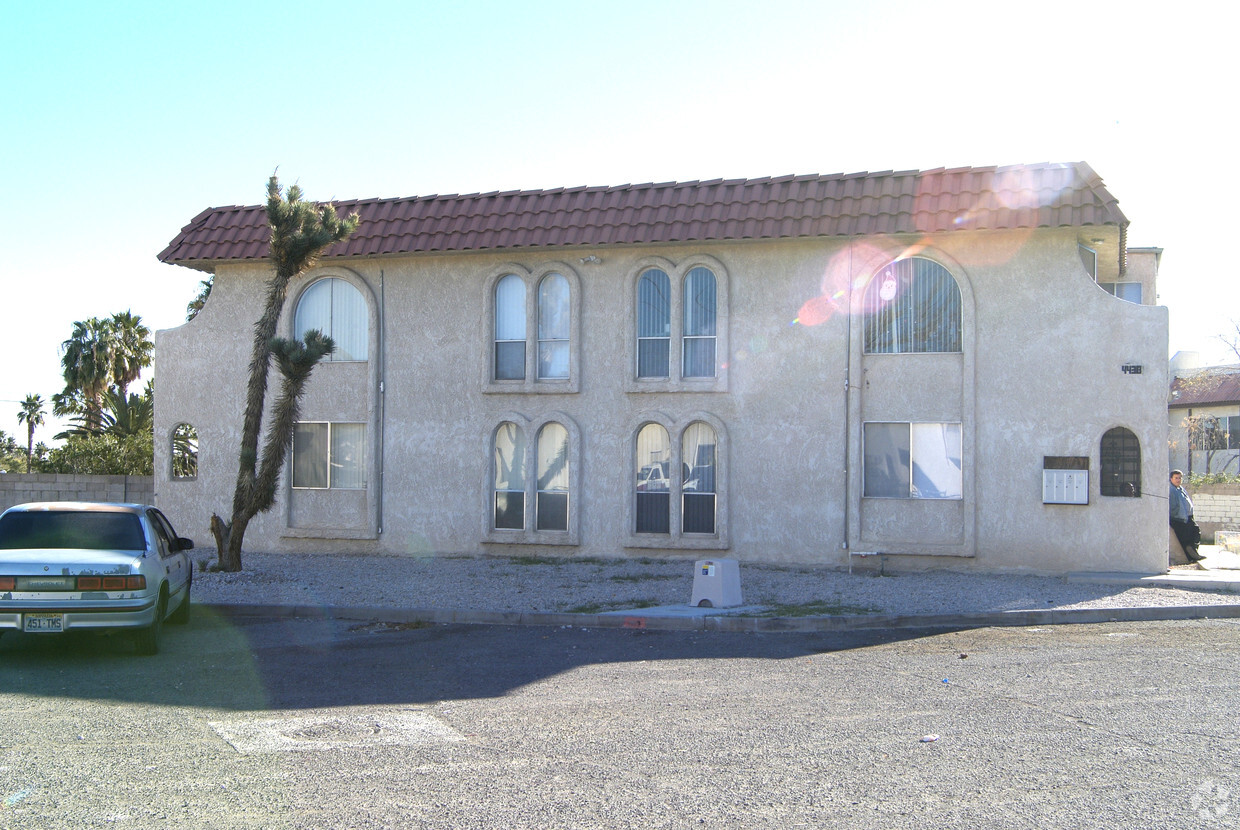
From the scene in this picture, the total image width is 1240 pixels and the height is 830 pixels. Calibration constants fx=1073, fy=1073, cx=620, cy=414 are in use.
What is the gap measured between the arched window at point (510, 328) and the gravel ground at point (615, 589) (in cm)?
367

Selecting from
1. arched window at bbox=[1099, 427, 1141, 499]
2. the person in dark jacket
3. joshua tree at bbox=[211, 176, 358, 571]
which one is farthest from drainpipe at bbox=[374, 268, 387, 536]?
the person in dark jacket

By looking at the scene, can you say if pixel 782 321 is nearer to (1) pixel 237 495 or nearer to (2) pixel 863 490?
(2) pixel 863 490

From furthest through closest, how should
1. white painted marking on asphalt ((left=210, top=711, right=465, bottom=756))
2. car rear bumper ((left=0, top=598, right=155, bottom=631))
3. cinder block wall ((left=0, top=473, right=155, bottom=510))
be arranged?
1. cinder block wall ((left=0, top=473, right=155, bottom=510))
2. car rear bumper ((left=0, top=598, right=155, bottom=631))
3. white painted marking on asphalt ((left=210, top=711, right=465, bottom=756))

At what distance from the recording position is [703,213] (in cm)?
1816

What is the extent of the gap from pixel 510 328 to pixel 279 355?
16.6 feet

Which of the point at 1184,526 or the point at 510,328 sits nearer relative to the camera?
the point at 1184,526

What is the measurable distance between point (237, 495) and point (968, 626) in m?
11.1

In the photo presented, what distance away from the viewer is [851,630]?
40.6 feet

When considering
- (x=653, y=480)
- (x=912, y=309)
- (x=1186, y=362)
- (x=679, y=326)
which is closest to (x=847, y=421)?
(x=912, y=309)

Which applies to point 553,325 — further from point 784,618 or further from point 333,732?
point 333,732

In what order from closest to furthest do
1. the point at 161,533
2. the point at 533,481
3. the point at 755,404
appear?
the point at 161,533
the point at 755,404
the point at 533,481

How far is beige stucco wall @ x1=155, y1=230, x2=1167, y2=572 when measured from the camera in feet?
57.0

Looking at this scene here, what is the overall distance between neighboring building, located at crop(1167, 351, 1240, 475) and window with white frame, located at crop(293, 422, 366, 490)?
34.9 meters

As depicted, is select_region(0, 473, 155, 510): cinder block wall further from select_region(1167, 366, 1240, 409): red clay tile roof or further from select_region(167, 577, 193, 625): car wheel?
select_region(1167, 366, 1240, 409): red clay tile roof
